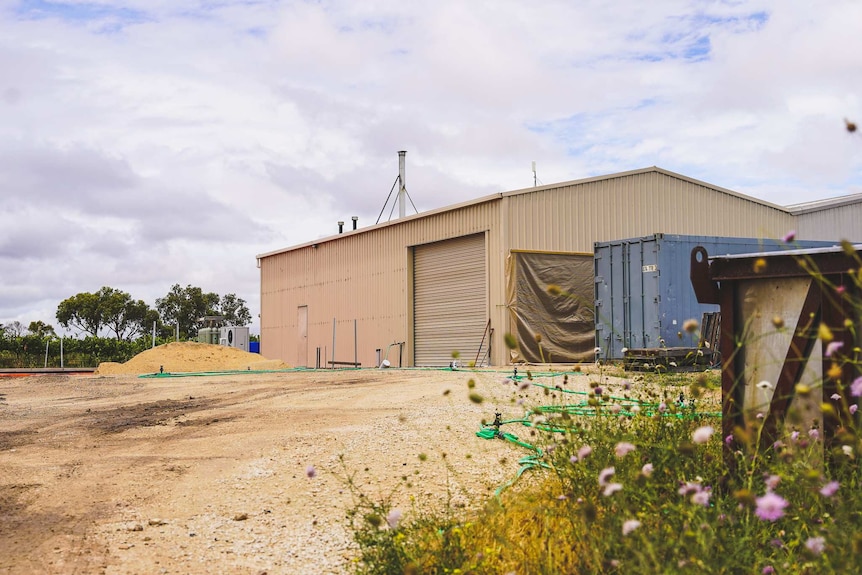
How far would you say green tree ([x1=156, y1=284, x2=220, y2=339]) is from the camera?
69375 millimetres

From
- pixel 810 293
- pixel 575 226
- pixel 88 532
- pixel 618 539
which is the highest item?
pixel 575 226

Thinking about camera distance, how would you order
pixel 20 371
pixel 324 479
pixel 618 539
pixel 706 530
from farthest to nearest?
1. pixel 20 371
2. pixel 324 479
3. pixel 618 539
4. pixel 706 530

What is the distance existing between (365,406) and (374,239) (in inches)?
742

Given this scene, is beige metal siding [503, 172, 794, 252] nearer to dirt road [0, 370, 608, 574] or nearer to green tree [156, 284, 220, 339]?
dirt road [0, 370, 608, 574]

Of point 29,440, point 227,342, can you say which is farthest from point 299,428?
point 227,342

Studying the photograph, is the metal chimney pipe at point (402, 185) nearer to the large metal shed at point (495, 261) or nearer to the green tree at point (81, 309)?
the large metal shed at point (495, 261)

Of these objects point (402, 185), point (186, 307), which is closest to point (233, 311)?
point (186, 307)

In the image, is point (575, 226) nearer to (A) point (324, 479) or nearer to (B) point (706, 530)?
(A) point (324, 479)

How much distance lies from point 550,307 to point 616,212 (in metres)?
3.53

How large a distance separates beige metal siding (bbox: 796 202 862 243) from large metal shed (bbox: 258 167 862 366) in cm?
7

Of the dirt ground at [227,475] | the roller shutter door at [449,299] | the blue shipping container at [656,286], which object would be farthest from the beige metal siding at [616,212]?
the dirt ground at [227,475]

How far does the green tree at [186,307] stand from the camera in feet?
228

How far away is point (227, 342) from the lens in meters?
40.0

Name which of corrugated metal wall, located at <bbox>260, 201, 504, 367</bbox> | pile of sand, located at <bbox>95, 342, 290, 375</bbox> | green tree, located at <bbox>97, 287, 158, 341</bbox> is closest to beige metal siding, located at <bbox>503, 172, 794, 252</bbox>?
corrugated metal wall, located at <bbox>260, 201, 504, 367</bbox>
